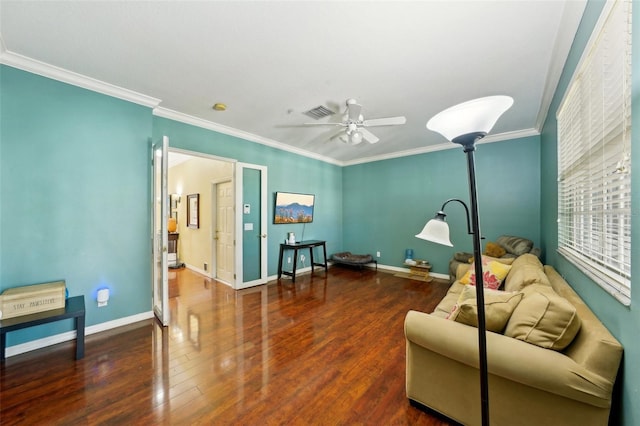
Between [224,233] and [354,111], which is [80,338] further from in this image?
[354,111]

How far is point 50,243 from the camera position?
8.15 feet

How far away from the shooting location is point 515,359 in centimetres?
129

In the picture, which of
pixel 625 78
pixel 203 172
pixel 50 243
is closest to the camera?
pixel 625 78

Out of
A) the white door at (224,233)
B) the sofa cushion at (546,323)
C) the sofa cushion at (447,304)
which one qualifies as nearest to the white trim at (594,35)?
the sofa cushion at (546,323)

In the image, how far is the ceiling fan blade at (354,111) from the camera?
2941mm

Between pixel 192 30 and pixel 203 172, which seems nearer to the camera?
pixel 192 30

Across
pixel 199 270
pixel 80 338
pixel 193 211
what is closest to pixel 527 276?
pixel 80 338

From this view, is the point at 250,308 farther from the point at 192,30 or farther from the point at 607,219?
the point at 607,219

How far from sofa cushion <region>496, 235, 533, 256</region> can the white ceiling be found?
74.7 inches

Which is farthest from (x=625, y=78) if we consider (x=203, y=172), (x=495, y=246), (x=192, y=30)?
(x=203, y=172)

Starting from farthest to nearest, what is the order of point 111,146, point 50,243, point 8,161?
point 111,146
point 50,243
point 8,161

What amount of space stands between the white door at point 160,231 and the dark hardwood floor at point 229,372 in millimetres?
264

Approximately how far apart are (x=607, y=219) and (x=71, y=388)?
3.83 metres

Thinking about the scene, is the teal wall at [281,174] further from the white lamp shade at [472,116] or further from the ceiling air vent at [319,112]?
the white lamp shade at [472,116]
